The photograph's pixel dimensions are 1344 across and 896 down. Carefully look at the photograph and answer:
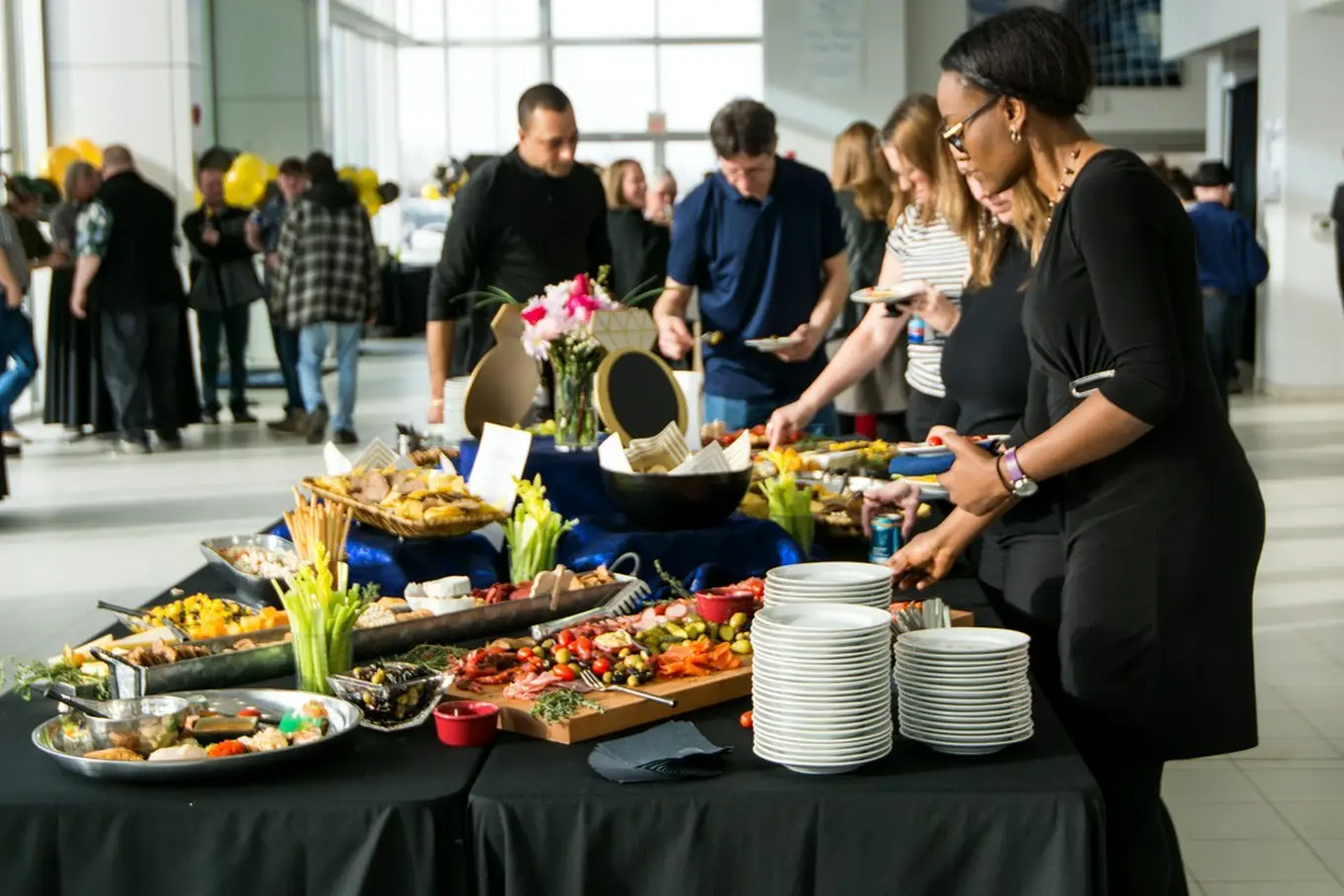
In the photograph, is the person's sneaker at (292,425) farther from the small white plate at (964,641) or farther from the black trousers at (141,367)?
the small white plate at (964,641)

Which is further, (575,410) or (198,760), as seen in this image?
(575,410)

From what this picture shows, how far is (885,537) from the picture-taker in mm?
2953

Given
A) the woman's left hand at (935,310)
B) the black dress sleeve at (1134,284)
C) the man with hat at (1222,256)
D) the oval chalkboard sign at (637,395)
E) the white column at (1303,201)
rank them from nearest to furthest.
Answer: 1. the black dress sleeve at (1134,284)
2. the oval chalkboard sign at (637,395)
3. the woman's left hand at (935,310)
4. the man with hat at (1222,256)
5. the white column at (1303,201)

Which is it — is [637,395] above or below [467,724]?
above

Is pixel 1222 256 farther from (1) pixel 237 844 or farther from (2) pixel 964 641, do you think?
(1) pixel 237 844

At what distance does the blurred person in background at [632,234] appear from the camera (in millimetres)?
8656

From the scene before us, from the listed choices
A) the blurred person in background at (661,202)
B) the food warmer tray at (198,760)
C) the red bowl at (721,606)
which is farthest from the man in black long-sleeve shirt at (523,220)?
the blurred person in background at (661,202)

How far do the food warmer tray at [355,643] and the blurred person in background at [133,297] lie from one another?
276 inches

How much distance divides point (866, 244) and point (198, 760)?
504cm

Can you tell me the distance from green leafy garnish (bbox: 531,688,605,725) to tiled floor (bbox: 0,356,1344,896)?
169 cm

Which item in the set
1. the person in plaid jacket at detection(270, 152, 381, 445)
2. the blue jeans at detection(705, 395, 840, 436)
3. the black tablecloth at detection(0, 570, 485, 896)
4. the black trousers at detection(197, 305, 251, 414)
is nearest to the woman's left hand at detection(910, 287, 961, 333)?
the blue jeans at detection(705, 395, 840, 436)

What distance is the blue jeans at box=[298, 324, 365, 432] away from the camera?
31.3 ft

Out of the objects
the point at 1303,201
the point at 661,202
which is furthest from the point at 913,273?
the point at 1303,201

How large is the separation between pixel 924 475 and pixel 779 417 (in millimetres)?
846
